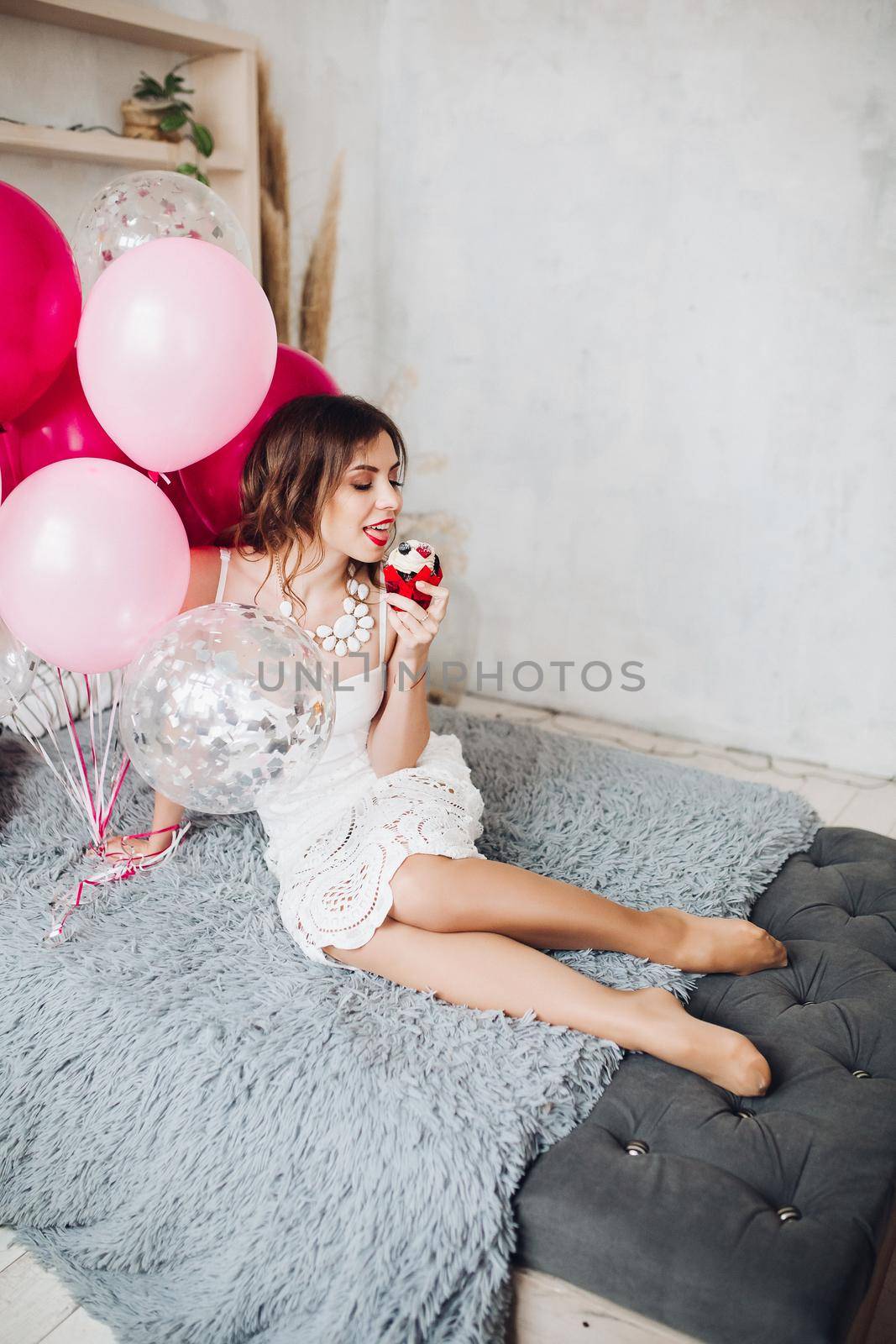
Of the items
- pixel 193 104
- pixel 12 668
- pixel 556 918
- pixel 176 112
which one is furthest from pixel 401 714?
pixel 193 104

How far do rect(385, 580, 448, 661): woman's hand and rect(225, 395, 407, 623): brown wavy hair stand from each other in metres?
0.19

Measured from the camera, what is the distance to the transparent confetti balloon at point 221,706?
1.32 meters

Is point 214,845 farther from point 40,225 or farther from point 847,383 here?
point 847,383

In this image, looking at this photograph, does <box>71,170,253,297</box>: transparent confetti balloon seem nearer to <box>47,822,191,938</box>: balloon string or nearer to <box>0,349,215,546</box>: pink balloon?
<box>0,349,215,546</box>: pink balloon

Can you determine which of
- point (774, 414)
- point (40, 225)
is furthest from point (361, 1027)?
point (774, 414)

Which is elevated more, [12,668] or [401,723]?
[12,668]

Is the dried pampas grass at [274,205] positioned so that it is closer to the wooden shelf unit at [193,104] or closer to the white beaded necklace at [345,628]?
the wooden shelf unit at [193,104]

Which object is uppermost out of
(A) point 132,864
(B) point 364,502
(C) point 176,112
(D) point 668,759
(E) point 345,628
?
(C) point 176,112

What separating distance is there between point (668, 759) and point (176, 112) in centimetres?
192

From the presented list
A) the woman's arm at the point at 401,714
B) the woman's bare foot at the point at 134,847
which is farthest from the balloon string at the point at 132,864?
the woman's arm at the point at 401,714

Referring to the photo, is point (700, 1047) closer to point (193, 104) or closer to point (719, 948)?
point (719, 948)

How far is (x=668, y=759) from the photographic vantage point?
9.42 feet

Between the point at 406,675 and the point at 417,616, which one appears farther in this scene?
the point at 406,675

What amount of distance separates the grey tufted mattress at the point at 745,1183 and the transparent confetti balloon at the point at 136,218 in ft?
4.25
